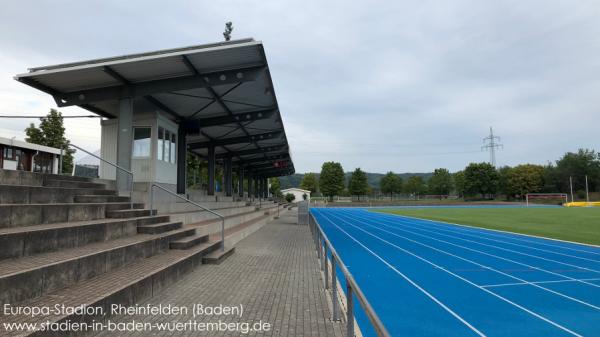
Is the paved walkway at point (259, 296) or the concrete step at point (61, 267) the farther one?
the paved walkway at point (259, 296)

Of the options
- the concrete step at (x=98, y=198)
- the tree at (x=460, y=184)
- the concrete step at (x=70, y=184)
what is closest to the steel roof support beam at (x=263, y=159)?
the concrete step at (x=70, y=184)

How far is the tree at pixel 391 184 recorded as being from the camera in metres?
Result: 112

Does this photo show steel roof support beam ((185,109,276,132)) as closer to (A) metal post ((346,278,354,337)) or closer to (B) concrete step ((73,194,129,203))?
(B) concrete step ((73,194,129,203))

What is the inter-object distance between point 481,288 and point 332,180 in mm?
87970

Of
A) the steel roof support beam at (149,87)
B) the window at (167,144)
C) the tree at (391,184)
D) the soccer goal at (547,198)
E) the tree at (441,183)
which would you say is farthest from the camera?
the tree at (441,183)

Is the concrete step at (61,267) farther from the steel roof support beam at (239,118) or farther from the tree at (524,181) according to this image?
the tree at (524,181)

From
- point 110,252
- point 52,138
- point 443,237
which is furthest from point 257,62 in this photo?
point 52,138

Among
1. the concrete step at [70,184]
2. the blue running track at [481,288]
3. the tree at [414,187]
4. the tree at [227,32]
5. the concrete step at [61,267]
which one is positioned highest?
the tree at [227,32]

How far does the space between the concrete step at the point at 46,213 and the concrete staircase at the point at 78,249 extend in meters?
0.02

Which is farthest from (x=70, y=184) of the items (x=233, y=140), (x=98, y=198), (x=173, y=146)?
(x=233, y=140)

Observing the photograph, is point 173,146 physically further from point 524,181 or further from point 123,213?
point 524,181

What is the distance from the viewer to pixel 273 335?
427 cm

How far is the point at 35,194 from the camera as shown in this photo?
636 cm

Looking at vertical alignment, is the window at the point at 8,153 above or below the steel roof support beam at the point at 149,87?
below
